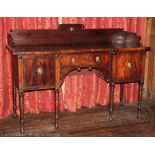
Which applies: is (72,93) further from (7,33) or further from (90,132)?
(7,33)

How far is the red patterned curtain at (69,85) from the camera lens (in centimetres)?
385

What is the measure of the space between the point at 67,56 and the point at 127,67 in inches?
31.7

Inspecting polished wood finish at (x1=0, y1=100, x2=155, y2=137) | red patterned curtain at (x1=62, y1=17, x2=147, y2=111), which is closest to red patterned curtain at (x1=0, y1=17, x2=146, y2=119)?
red patterned curtain at (x1=62, y1=17, x2=147, y2=111)

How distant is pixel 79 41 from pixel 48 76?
0.74m

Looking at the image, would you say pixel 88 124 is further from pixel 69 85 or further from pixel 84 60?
pixel 84 60

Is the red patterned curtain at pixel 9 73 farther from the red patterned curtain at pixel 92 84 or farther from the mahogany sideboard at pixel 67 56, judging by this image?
the red patterned curtain at pixel 92 84

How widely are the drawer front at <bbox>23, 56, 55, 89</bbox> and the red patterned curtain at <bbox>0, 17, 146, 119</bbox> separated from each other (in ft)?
2.25

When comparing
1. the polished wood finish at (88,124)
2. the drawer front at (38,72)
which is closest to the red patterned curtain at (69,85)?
the polished wood finish at (88,124)

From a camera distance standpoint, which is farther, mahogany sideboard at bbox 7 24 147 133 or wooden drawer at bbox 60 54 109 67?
wooden drawer at bbox 60 54 109 67

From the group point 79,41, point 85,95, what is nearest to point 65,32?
point 79,41

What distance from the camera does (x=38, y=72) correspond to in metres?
3.33

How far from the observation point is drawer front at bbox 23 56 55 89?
3.27m

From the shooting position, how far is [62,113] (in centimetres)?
422

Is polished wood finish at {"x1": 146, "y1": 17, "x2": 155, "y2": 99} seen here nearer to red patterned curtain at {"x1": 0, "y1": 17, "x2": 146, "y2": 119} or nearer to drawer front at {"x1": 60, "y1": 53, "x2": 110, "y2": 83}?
red patterned curtain at {"x1": 0, "y1": 17, "x2": 146, "y2": 119}
